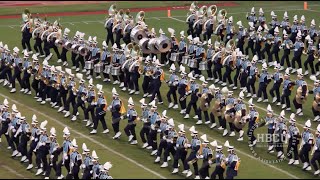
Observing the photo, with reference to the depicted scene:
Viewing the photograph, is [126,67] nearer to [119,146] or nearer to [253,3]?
[119,146]

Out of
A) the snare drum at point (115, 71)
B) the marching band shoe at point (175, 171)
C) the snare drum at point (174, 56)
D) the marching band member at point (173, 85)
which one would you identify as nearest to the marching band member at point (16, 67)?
the snare drum at point (115, 71)

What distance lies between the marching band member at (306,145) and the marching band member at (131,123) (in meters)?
5.57

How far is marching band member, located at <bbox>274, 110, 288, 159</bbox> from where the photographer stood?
40.6 m

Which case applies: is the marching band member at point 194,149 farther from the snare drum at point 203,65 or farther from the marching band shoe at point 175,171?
the snare drum at point 203,65

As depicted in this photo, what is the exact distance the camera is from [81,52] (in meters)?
51.4

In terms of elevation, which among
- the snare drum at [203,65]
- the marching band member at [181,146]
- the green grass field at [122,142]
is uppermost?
the marching band member at [181,146]

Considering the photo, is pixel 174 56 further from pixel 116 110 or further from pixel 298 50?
pixel 116 110

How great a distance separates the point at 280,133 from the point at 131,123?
193 inches

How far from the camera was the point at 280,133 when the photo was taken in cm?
4078

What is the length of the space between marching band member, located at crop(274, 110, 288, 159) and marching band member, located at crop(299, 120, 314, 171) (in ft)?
2.68

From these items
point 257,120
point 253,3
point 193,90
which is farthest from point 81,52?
point 253,3

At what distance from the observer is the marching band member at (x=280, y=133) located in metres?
40.6

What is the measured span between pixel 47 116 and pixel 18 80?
4.03 meters

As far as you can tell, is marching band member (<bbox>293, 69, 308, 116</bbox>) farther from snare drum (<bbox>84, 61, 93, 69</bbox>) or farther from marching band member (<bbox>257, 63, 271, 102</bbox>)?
snare drum (<bbox>84, 61, 93, 69</bbox>)
